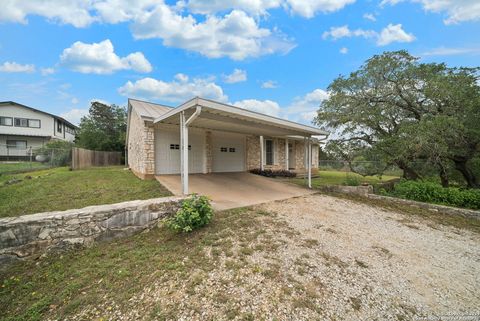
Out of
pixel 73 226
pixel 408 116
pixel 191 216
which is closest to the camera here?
pixel 73 226

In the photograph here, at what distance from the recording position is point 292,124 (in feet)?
25.5

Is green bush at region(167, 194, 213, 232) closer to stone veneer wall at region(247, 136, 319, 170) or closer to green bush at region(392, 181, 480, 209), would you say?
green bush at region(392, 181, 480, 209)

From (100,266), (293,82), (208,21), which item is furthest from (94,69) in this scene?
(100,266)

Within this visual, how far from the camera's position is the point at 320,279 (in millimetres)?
2670

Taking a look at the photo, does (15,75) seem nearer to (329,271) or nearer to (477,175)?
(329,271)

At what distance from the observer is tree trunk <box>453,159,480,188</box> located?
8352 millimetres

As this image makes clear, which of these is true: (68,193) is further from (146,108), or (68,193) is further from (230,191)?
(230,191)

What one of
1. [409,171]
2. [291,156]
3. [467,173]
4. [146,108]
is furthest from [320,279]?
[291,156]

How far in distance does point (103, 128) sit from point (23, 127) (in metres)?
7.40

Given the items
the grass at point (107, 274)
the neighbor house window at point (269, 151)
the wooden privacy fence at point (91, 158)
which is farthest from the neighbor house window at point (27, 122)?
the grass at point (107, 274)

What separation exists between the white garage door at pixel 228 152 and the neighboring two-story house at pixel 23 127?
784 inches

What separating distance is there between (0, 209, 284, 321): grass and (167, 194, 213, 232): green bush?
18cm

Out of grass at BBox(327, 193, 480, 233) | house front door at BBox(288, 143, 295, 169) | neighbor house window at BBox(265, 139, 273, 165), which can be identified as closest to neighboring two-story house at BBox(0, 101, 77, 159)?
neighbor house window at BBox(265, 139, 273, 165)

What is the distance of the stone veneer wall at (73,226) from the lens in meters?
2.98
